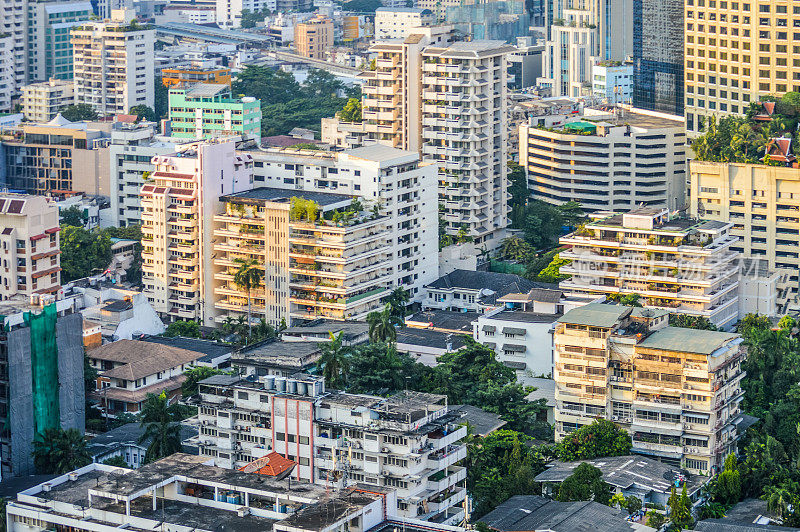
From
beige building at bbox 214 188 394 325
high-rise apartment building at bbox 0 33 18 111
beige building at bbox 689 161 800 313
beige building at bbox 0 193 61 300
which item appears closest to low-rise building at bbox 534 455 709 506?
beige building at bbox 214 188 394 325

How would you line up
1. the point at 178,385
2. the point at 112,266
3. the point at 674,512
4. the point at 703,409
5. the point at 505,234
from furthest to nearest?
1. the point at 505,234
2. the point at 112,266
3. the point at 178,385
4. the point at 703,409
5. the point at 674,512

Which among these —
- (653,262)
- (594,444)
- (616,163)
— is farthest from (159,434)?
(616,163)

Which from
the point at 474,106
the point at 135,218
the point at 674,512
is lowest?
the point at 674,512

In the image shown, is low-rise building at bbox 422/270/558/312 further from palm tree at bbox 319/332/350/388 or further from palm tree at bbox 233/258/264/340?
palm tree at bbox 319/332/350/388

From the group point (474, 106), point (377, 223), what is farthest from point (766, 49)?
point (377, 223)

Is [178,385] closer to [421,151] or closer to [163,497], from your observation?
[163,497]

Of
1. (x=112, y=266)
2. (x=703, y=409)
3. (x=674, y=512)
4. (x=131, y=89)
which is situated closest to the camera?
(x=674, y=512)

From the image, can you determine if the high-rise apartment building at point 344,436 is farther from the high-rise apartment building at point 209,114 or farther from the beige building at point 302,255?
the high-rise apartment building at point 209,114
